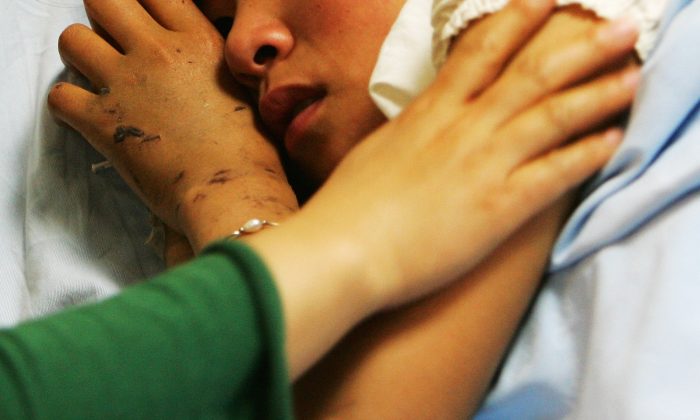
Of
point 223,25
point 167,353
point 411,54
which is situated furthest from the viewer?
point 223,25

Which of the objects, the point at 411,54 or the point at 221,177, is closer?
the point at 411,54

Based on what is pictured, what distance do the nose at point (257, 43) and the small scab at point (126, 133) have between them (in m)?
0.15

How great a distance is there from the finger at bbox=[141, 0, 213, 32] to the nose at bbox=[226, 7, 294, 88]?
5.3 inches

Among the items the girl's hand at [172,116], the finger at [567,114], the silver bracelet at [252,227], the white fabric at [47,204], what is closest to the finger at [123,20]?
the girl's hand at [172,116]

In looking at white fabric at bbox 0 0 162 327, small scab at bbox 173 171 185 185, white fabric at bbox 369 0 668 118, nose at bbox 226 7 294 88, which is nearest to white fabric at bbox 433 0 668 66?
white fabric at bbox 369 0 668 118

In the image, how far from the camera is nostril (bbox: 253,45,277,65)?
2.78 feet

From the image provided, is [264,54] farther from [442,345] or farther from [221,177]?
[442,345]

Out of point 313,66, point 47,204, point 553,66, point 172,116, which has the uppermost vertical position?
point 553,66

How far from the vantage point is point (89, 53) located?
96cm

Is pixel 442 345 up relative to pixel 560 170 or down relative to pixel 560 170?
down

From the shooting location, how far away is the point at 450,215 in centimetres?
55

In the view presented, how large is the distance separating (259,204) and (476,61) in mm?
331

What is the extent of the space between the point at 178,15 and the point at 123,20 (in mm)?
73

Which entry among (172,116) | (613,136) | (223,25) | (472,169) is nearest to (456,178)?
(472,169)
